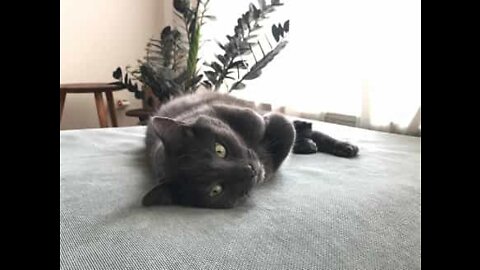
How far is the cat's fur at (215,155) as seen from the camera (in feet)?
2.78

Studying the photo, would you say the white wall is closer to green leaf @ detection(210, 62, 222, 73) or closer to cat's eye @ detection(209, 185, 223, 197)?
green leaf @ detection(210, 62, 222, 73)

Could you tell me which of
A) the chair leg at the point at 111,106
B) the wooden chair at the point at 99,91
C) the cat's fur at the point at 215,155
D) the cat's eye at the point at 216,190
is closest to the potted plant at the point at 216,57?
the wooden chair at the point at 99,91

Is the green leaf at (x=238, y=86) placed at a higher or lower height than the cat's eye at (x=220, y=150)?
higher

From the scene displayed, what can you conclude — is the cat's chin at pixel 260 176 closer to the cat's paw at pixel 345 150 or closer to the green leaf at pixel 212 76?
the cat's paw at pixel 345 150

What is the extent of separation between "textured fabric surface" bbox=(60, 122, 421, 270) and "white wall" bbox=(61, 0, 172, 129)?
2.58 meters

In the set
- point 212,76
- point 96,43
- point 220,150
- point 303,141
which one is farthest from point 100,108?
point 220,150

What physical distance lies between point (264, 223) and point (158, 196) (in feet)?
0.77

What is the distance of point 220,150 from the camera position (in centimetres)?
92

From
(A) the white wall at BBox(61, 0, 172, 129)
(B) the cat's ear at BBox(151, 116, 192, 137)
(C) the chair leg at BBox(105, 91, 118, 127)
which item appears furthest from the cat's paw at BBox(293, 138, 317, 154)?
(A) the white wall at BBox(61, 0, 172, 129)

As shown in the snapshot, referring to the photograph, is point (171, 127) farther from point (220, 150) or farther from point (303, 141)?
point (303, 141)

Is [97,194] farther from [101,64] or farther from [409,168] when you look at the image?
[101,64]

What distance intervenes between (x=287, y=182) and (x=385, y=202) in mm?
246
